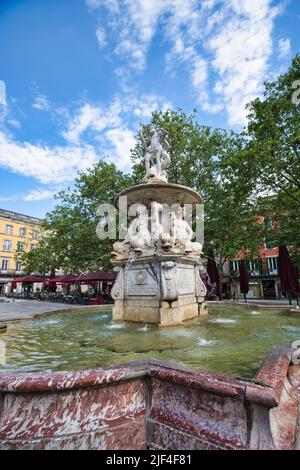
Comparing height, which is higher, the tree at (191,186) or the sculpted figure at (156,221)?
the tree at (191,186)

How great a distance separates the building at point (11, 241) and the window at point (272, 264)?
123ft

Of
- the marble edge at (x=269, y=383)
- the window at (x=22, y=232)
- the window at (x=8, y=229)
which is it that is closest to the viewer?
the marble edge at (x=269, y=383)

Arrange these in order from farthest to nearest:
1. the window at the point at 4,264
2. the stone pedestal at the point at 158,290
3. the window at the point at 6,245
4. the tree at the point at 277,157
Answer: the window at the point at 6,245, the window at the point at 4,264, the tree at the point at 277,157, the stone pedestal at the point at 158,290

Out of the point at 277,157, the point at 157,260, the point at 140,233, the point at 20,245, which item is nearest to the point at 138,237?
the point at 140,233

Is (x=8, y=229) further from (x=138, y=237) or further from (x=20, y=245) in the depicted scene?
(x=138, y=237)

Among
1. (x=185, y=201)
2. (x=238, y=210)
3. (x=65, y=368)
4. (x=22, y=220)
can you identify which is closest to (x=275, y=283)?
(x=238, y=210)

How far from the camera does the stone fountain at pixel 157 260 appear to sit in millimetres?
6348

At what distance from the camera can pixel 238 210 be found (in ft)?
66.5

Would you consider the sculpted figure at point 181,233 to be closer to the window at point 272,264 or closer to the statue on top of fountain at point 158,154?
the statue on top of fountain at point 158,154

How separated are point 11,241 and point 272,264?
147 ft

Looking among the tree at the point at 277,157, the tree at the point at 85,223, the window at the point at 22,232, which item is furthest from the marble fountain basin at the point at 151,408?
the window at the point at 22,232

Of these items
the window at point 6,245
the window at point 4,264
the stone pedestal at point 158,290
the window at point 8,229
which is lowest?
the stone pedestal at point 158,290

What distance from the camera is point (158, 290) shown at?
640 centimetres

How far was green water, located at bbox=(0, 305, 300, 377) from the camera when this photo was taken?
11.2 feet
